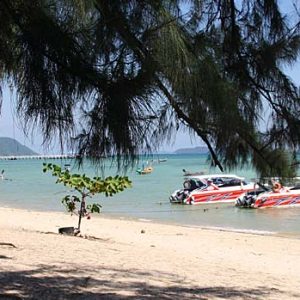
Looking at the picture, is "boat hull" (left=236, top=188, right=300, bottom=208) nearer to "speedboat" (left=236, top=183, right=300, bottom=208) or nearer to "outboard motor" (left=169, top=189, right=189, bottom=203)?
"speedboat" (left=236, top=183, right=300, bottom=208)

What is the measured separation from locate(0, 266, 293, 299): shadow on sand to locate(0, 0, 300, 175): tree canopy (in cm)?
235

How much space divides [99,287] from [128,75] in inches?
126

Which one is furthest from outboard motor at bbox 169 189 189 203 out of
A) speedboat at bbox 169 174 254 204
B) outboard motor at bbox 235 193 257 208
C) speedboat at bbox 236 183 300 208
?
speedboat at bbox 236 183 300 208

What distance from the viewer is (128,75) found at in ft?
9.02

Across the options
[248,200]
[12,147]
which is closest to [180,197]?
[248,200]

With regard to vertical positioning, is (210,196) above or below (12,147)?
below

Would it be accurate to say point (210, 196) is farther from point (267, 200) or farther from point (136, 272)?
point (136, 272)

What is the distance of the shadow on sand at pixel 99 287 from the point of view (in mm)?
5059

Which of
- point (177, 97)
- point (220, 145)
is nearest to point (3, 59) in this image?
point (177, 97)

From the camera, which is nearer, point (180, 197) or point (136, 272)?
point (136, 272)

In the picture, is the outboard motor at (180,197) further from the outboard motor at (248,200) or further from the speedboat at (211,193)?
the outboard motor at (248,200)

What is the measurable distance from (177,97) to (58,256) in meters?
5.31

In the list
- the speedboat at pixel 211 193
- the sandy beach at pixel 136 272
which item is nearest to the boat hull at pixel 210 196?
the speedboat at pixel 211 193

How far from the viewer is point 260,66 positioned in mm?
3215
